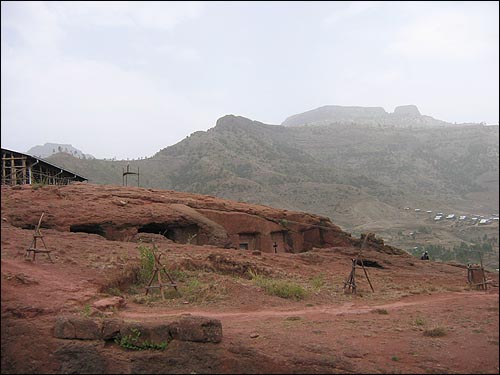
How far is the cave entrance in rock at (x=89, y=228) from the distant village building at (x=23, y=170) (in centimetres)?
555

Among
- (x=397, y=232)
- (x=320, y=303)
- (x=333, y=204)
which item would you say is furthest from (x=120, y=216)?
(x=333, y=204)

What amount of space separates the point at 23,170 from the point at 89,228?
29.6 ft

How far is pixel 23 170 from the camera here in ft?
80.6

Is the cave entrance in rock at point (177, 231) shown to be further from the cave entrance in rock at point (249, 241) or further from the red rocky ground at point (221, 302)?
the cave entrance in rock at point (249, 241)

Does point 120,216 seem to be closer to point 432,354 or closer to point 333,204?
point 432,354

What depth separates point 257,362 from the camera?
272 inches

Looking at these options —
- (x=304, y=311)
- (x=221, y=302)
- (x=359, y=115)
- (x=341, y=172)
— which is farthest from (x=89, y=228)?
(x=359, y=115)

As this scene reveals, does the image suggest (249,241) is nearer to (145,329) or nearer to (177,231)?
(177,231)

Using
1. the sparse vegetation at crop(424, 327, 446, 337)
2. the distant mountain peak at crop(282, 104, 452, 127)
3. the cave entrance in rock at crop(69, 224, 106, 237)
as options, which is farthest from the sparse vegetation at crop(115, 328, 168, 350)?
the distant mountain peak at crop(282, 104, 452, 127)

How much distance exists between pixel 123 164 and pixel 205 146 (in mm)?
12338

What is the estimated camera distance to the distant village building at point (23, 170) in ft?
77.0

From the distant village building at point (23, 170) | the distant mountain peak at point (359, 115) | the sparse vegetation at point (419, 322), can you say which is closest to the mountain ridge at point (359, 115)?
the distant mountain peak at point (359, 115)

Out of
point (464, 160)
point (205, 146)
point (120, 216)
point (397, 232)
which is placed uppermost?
point (205, 146)

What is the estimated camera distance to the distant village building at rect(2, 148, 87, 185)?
23.5 metres
